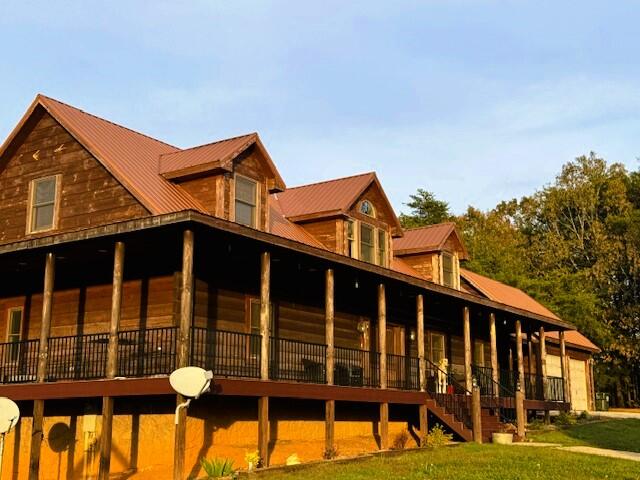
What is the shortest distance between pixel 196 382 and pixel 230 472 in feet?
7.02

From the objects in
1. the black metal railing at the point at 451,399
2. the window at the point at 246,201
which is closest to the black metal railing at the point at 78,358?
the window at the point at 246,201

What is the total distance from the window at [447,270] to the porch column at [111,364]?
1663cm

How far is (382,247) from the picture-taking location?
2836 centimetres

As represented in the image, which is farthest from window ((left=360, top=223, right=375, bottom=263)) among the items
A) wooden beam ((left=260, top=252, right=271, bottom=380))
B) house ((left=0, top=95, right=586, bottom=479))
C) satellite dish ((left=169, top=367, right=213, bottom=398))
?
satellite dish ((left=169, top=367, right=213, bottom=398))

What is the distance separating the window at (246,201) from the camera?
22500 millimetres

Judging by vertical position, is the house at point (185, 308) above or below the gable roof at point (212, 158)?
below

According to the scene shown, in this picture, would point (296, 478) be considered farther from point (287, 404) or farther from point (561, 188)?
point (561, 188)

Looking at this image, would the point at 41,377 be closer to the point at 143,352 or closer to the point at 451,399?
the point at 143,352

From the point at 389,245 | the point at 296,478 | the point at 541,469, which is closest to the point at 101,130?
the point at 389,245

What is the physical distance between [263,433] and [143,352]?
328 cm

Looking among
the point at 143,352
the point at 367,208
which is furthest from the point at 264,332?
the point at 367,208

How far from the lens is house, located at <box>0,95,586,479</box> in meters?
18.9

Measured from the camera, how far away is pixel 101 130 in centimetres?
2420

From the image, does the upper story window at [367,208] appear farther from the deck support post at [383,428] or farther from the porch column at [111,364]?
the porch column at [111,364]
